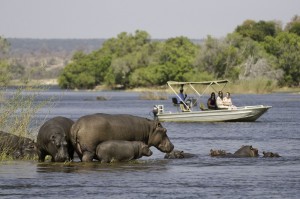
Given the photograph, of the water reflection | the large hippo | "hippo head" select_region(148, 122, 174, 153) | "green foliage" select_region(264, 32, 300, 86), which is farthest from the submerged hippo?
"green foliage" select_region(264, 32, 300, 86)

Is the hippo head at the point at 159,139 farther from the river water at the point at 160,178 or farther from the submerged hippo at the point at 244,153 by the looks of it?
the submerged hippo at the point at 244,153

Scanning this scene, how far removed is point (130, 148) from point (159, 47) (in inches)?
5032

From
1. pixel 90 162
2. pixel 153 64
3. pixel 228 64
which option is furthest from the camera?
pixel 153 64

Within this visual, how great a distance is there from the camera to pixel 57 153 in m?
22.0

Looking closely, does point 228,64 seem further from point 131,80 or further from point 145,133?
point 145,133

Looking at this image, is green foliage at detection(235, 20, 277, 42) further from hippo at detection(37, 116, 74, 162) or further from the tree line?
Answer: hippo at detection(37, 116, 74, 162)

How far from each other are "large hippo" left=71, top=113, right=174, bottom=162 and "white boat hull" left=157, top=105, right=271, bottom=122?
65.1 feet

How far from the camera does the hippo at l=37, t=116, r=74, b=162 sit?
71.1ft

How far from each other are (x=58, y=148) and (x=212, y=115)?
74.4 ft

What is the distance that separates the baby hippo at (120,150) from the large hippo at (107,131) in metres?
0.18

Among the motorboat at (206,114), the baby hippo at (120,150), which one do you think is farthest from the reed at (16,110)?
the motorboat at (206,114)

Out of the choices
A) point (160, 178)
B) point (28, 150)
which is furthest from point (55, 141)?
point (160, 178)

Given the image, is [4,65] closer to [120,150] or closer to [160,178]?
[120,150]

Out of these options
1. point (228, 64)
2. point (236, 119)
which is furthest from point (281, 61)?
point (236, 119)
